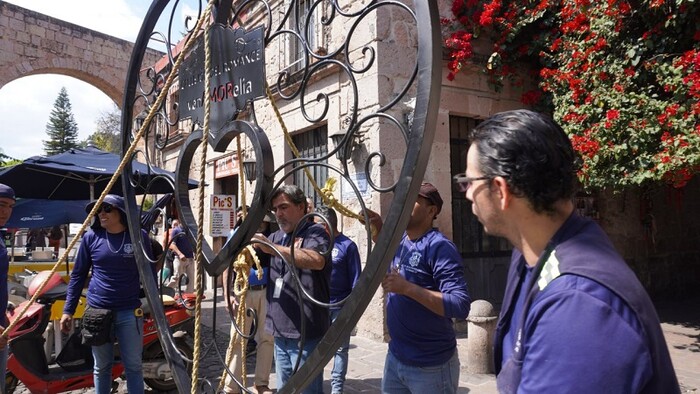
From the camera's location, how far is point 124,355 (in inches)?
134

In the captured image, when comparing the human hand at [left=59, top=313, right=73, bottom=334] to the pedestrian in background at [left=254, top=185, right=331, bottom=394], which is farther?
the human hand at [left=59, top=313, right=73, bottom=334]

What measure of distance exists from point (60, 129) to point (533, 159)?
61918 millimetres

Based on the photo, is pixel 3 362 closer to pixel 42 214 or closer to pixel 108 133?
pixel 42 214

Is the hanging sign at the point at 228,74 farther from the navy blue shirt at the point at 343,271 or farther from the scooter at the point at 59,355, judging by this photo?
the scooter at the point at 59,355

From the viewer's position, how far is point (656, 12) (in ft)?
17.6

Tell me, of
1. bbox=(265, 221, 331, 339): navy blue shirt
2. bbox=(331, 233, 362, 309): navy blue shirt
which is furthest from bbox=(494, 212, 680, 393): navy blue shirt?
bbox=(331, 233, 362, 309): navy blue shirt

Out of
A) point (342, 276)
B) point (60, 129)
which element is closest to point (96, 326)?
point (342, 276)

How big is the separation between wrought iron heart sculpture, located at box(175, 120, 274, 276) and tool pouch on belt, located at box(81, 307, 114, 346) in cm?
167

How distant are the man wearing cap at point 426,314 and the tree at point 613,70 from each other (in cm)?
377

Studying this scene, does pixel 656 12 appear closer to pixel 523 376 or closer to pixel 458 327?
pixel 458 327

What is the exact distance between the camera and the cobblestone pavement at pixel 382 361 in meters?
4.43

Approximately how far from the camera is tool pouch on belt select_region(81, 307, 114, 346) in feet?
10.7

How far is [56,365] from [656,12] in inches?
284

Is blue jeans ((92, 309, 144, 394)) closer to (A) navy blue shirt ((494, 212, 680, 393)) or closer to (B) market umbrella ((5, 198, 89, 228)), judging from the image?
(A) navy blue shirt ((494, 212, 680, 393))
